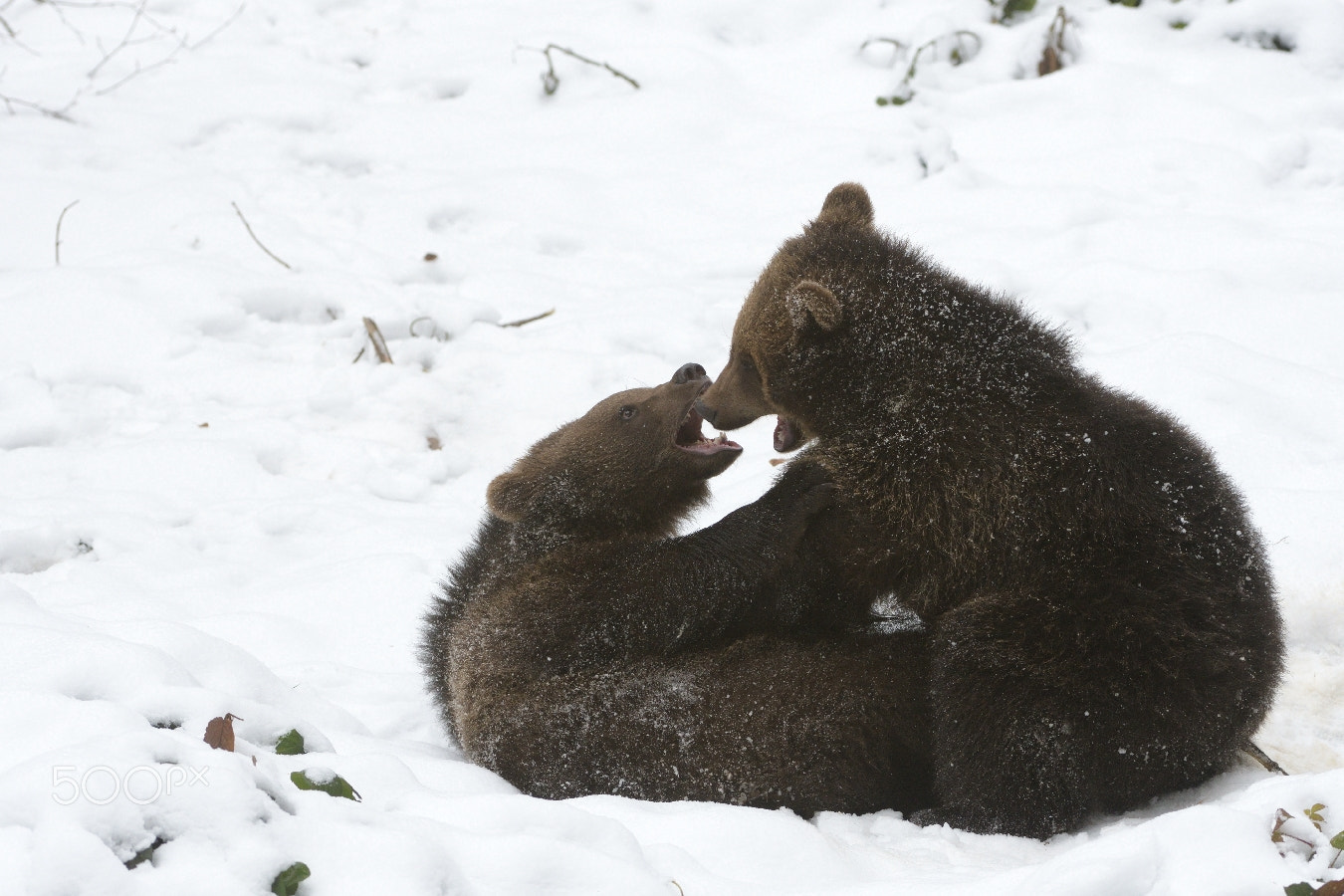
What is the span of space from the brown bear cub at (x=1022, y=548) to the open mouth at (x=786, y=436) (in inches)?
14.2

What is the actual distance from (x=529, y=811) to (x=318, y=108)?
9.81 meters

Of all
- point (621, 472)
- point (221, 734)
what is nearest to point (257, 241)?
point (621, 472)

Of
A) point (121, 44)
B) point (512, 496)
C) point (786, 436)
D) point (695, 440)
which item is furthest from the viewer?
point (121, 44)

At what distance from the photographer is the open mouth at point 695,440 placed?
17.9ft

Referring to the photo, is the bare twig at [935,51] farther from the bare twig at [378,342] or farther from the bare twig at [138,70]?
the bare twig at [138,70]

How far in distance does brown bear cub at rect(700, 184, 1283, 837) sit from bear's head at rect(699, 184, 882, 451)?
0.05ft

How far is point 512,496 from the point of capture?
5254mm

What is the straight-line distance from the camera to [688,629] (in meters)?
4.54

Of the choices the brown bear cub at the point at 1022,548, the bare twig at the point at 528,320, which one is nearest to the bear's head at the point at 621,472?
the brown bear cub at the point at 1022,548

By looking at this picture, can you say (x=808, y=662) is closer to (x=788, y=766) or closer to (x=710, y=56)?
(x=788, y=766)

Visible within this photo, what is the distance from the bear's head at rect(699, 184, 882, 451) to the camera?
4559 millimetres

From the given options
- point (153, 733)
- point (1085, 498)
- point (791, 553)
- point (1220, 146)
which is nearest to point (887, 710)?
point (791, 553)

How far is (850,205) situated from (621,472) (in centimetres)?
167

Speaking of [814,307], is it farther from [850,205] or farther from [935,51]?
[935,51]
